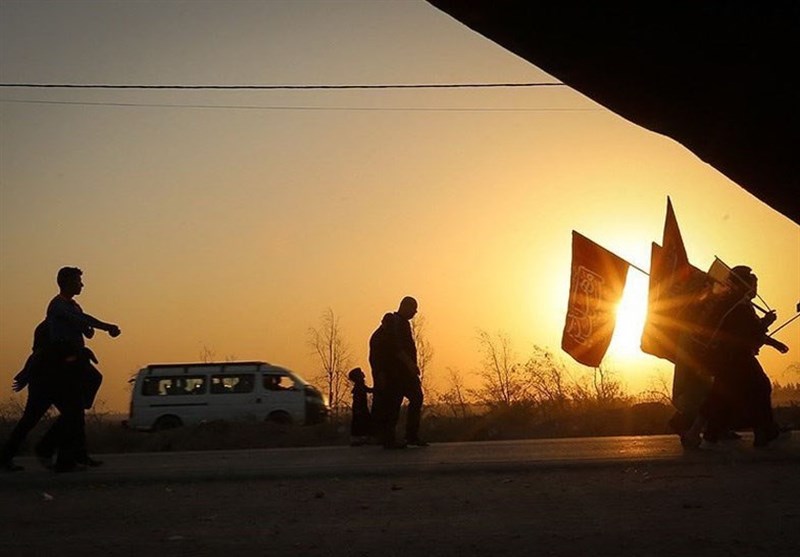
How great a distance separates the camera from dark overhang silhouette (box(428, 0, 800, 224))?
2.83 m

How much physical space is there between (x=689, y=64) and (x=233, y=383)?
33138 millimetres

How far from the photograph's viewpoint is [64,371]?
10.6 m

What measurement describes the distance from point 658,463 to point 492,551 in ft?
13.0

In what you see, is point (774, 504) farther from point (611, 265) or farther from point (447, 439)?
point (447, 439)

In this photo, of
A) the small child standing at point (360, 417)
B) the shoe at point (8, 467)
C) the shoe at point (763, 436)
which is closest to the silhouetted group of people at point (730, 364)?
the shoe at point (763, 436)

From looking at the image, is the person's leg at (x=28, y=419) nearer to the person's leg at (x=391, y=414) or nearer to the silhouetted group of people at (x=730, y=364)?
the person's leg at (x=391, y=414)

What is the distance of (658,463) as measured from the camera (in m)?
9.83

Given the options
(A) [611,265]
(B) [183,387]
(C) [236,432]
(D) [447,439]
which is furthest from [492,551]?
(B) [183,387]

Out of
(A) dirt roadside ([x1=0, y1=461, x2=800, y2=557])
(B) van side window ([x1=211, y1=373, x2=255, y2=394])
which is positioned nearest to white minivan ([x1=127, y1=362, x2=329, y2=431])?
(B) van side window ([x1=211, y1=373, x2=255, y2=394])

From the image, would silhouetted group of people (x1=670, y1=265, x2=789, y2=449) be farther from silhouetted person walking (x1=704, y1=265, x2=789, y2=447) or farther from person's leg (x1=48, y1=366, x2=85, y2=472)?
person's leg (x1=48, y1=366, x2=85, y2=472)

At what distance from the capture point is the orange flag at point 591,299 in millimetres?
16781

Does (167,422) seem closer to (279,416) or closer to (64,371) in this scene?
(279,416)

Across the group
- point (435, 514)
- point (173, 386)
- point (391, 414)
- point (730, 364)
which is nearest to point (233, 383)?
point (173, 386)

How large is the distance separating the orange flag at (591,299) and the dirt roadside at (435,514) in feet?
23.5
